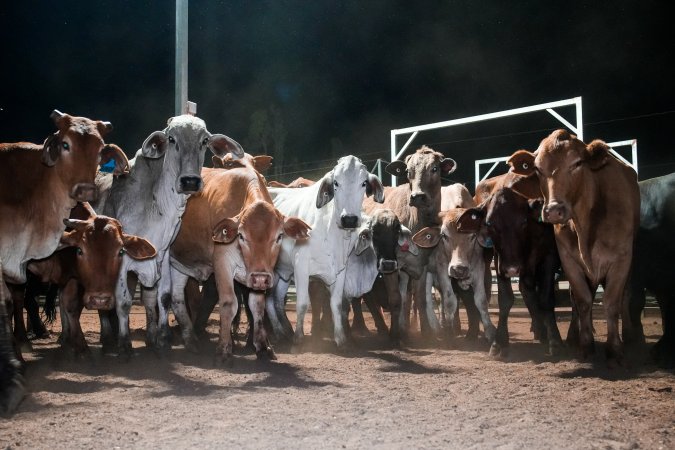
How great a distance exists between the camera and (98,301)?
617cm

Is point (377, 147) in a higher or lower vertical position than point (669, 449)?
higher

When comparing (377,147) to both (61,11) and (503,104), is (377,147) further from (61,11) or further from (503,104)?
(61,11)

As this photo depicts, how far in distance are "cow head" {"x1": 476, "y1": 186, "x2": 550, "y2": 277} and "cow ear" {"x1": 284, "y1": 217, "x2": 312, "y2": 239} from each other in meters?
1.91

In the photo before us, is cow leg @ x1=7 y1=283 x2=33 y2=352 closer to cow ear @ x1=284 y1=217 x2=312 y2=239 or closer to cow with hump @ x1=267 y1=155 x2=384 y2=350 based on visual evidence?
cow with hump @ x1=267 y1=155 x2=384 y2=350

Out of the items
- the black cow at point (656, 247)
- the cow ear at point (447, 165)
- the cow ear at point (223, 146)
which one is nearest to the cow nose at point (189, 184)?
the cow ear at point (223, 146)

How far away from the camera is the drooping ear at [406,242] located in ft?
26.7

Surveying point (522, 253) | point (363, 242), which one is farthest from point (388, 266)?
point (522, 253)

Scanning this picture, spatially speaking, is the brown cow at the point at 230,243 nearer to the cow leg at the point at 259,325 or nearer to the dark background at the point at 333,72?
the cow leg at the point at 259,325

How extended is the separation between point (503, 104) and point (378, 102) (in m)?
4.14

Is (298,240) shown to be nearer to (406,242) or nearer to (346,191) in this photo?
(346,191)

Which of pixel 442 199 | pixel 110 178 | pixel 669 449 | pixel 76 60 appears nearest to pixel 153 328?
pixel 110 178

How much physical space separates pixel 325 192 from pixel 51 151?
2.92 meters

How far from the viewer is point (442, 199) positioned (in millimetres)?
9742

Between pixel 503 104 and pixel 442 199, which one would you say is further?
pixel 503 104
